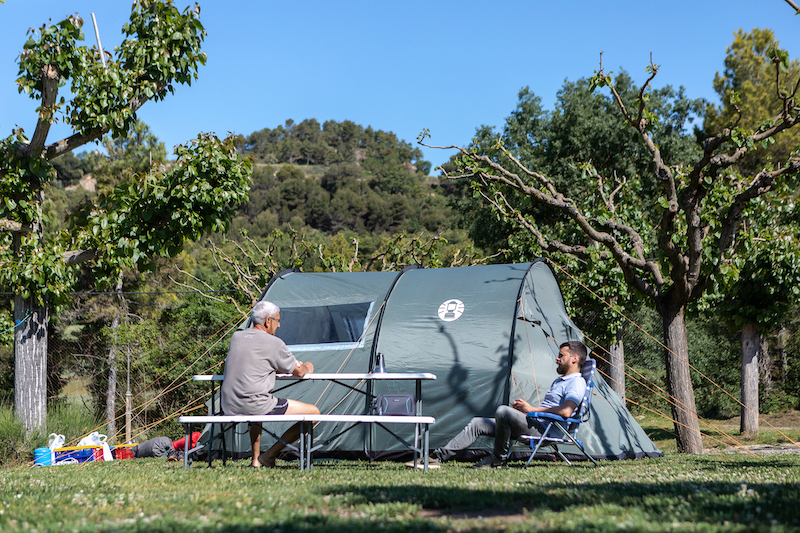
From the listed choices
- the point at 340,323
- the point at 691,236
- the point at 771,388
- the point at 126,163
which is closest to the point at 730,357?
the point at 771,388

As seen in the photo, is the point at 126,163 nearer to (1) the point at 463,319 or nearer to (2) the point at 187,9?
(2) the point at 187,9

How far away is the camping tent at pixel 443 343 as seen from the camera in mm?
7211

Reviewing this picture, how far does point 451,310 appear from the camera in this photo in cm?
776

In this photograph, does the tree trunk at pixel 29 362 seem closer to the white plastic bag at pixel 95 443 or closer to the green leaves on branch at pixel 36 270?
the green leaves on branch at pixel 36 270

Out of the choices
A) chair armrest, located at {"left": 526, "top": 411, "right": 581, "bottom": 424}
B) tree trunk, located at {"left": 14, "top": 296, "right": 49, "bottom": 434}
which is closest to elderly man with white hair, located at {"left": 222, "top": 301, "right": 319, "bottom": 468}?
chair armrest, located at {"left": 526, "top": 411, "right": 581, "bottom": 424}

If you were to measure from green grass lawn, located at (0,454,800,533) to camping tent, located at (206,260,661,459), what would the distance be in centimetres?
245

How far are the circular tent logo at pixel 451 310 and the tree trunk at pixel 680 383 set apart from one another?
2.84 meters

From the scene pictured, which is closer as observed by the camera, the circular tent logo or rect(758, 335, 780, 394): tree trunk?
the circular tent logo

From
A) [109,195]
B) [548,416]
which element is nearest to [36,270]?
[109,195]

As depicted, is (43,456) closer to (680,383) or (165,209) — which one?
(165,209)

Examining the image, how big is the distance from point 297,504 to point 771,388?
19152 millimetres

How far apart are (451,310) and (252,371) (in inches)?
118

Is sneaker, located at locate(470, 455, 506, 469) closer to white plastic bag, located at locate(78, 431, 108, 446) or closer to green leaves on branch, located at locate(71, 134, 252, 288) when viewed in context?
green leaves on branch, located at locate(71, 134, 252, 288)

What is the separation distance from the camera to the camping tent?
23.7 ft
